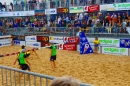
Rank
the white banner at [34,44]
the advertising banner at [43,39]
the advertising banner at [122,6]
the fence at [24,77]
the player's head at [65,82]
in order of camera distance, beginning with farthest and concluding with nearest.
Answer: the white banner at [34,44]
the advertising banner at [43,39]
the advertising banner at [122,6]
the fence at [24,77]
the player's head at [65,82]

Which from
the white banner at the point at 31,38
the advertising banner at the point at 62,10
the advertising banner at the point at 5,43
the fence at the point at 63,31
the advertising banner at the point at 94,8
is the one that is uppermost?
the advertising banner at the point at 94,8

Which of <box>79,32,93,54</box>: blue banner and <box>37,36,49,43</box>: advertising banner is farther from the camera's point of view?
<box>37,36,49,43</box>: advertising banner

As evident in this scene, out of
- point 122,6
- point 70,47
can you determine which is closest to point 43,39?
point 70,47

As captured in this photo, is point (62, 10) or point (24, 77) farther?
point (62, 10)

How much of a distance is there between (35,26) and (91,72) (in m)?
15.5

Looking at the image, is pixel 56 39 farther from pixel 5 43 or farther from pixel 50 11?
pixel 5 43

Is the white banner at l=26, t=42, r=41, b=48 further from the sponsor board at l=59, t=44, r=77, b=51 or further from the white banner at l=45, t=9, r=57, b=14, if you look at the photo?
the white banner at l=45, t=9, r=57, b=14

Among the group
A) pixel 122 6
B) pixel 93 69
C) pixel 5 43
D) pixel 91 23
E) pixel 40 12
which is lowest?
pixel 5 43

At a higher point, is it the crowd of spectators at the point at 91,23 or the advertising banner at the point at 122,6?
the advertising banner at the point at 122,6

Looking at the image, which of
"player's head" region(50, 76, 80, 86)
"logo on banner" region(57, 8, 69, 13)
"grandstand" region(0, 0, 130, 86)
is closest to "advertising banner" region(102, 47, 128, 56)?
"grandstand" region(0, 0, 130, 86)

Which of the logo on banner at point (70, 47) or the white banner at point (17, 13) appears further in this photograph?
the white banner at point (17, 13)

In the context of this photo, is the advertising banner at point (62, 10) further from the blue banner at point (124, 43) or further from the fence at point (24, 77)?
the fence at point (24, 77)

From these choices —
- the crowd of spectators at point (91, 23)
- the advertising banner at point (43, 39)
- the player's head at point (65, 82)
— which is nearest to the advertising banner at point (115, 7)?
the crowd of spectators at point (91, 23)

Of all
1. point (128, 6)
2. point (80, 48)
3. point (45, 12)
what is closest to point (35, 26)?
point (45, 12)
